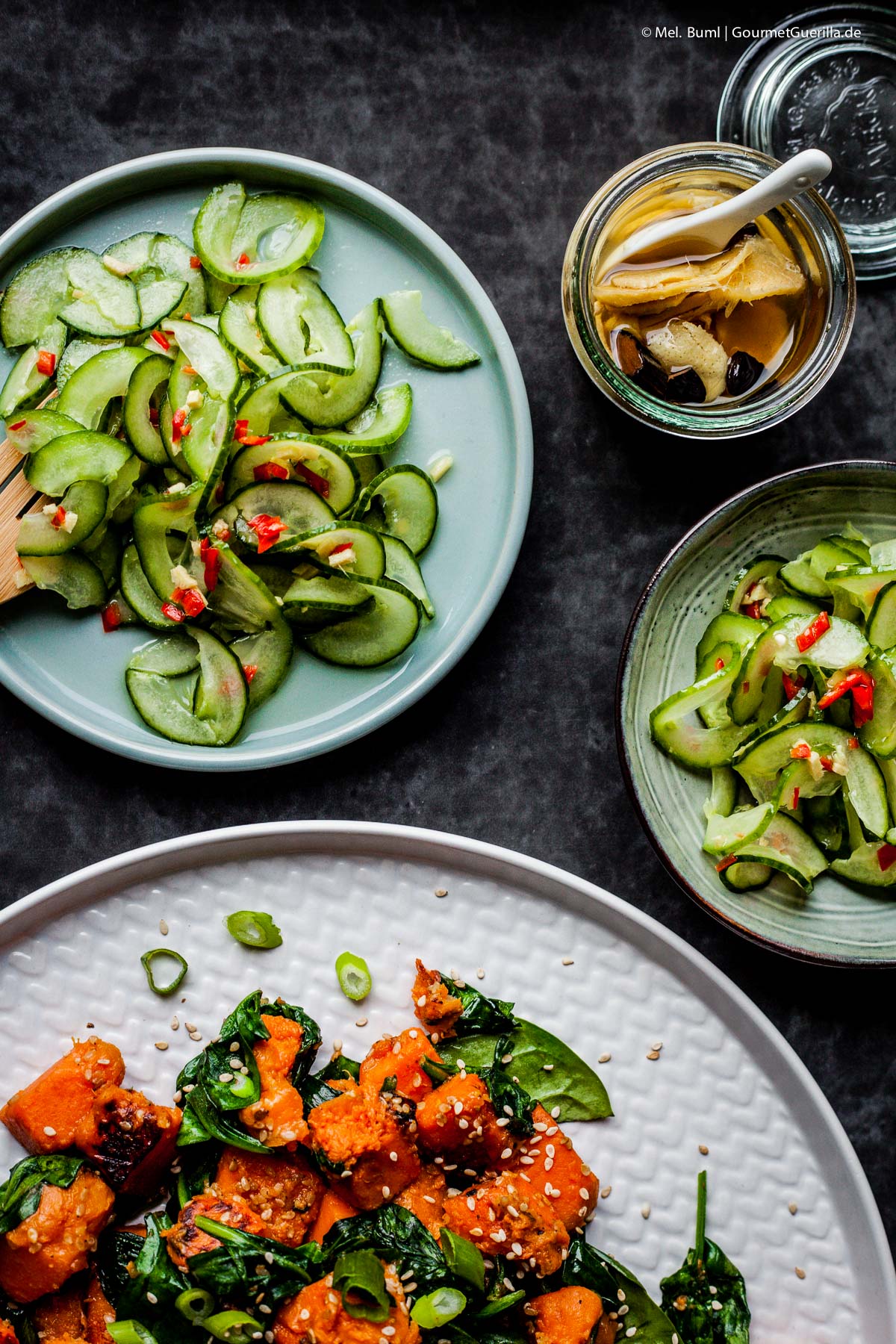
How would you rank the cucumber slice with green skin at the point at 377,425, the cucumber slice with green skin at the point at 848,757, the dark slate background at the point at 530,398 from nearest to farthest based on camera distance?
1. the cucumber slice with green skin at the point at 848,757
2. the cucumber slice with green skin at the point at 377,425
3. the dark slate background at the point at 530,398

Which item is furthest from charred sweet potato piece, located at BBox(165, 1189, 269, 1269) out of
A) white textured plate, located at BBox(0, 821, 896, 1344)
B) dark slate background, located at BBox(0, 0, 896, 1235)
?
dark slate background, located at BBox(0, 0, 896, 1235)

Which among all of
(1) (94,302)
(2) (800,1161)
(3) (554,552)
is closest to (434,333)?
(3) (554,552)

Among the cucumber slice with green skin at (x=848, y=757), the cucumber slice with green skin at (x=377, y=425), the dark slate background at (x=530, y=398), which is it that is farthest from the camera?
the dark slate background at (x=530, y=398)

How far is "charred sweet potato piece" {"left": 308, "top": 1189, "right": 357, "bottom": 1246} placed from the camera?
169cm

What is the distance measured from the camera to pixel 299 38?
187 cm

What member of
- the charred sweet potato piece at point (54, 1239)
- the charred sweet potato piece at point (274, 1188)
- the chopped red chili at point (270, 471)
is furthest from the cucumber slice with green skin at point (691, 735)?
the charred sweet potato piece at point (54, 1239)

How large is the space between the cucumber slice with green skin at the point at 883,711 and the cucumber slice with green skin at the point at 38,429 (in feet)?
4.58

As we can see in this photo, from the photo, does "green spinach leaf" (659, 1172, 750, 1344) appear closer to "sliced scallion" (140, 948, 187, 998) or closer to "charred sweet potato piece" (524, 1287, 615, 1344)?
"charred sweet potato piece" (524, 1287, 615, 1344)

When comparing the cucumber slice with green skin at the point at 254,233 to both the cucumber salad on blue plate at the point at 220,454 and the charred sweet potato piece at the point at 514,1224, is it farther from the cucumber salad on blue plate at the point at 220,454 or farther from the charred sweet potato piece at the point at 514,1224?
the charred sweet potato piece at the point at 514,1224

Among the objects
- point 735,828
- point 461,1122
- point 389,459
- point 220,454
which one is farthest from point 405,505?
point 461,1122

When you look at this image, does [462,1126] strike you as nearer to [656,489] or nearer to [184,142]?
[656,489]

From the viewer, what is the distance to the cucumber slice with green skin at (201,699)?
171 centimetres

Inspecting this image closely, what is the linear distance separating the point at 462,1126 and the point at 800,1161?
26.7 inches

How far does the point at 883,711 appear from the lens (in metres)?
1.61
